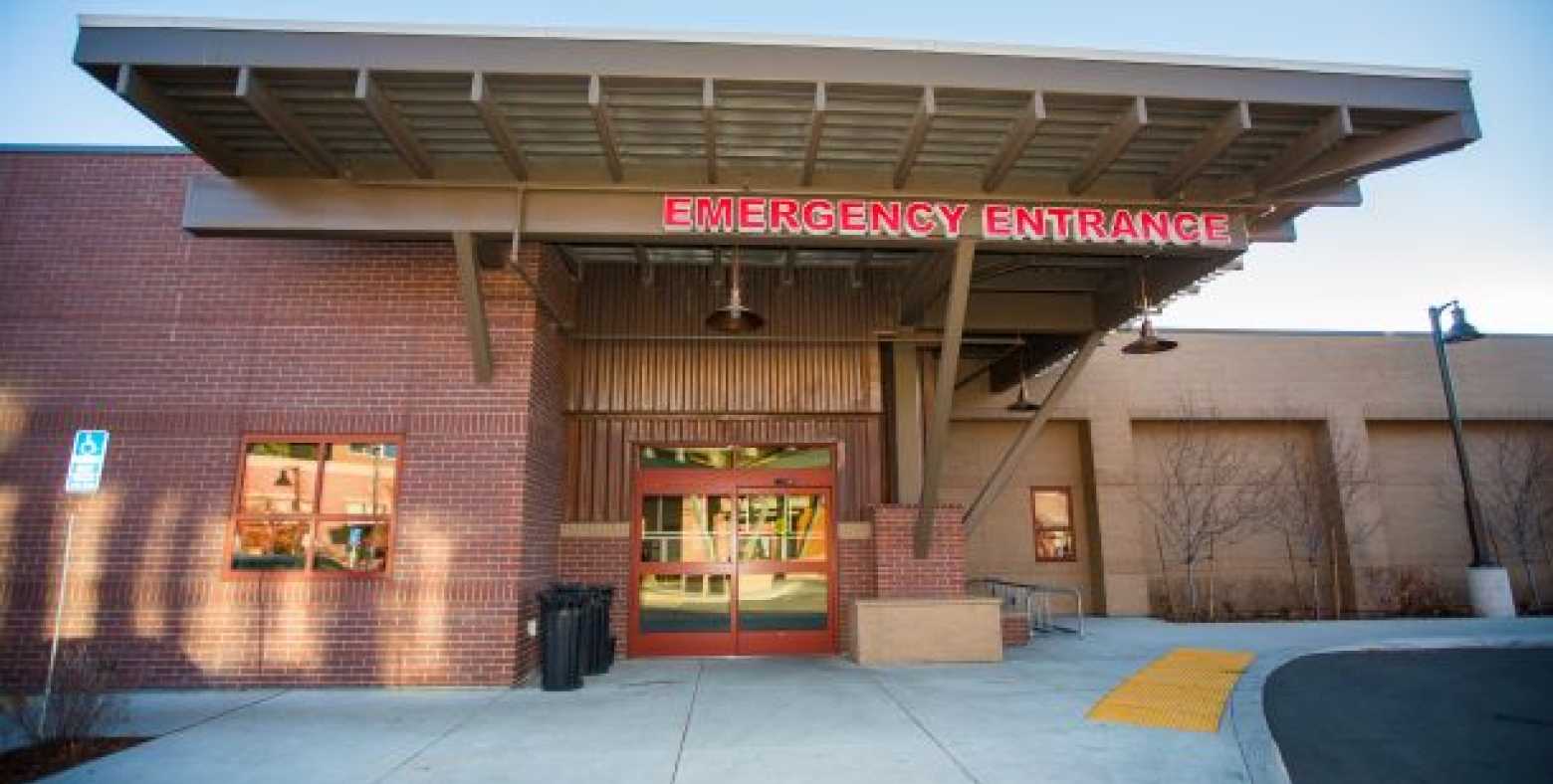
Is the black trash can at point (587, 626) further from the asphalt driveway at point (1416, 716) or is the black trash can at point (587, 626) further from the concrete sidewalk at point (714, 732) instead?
the asphalt driveway at point (1416, 716)

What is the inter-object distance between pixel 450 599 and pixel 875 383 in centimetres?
695

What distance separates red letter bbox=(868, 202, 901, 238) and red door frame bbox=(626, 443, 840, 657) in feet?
14.9

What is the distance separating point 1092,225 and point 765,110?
411 centimetres

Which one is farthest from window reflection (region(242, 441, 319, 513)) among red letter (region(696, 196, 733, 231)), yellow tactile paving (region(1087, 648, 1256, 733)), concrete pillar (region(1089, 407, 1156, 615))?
concrete pillar (region(1089, 407, 1156, 615))

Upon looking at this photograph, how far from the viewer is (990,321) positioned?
12562 mm

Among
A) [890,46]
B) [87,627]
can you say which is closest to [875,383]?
[890,46]

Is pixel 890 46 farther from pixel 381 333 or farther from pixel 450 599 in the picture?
pixel 450 599

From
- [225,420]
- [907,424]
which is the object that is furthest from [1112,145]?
[225,420]

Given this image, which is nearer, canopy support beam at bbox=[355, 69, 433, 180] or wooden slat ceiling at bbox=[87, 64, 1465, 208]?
canopy support beam at bbox=[355, 69, 433, 180]

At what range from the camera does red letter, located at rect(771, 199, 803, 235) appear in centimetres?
873

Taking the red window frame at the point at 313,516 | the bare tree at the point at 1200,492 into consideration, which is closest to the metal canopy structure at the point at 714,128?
the red window frame at the point at 313,516

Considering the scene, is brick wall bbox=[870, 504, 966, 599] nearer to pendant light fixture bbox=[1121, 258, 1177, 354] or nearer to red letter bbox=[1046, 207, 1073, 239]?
pendant light fixture bbox=[1121, 258, 1177, 354]

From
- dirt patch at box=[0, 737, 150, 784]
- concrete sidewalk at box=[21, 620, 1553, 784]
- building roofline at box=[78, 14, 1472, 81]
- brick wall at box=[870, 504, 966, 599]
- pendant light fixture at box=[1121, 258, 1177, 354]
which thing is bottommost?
concrete sidewalk at box=[21, 620, 1553, 784]

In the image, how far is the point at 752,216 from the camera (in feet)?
28.8
